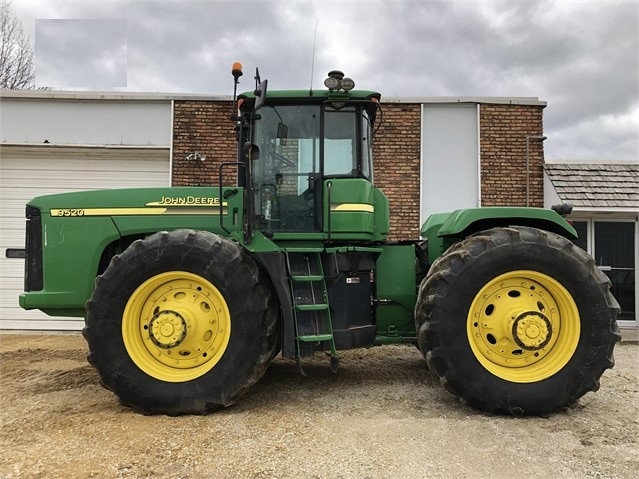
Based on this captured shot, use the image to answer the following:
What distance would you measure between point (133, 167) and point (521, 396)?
723 centimetres

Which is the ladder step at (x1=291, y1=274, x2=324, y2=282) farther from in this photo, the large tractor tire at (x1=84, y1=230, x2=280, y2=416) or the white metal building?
the white metal building

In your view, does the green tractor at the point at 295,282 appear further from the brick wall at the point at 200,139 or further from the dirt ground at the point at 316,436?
the brick wall at the point at 200,139

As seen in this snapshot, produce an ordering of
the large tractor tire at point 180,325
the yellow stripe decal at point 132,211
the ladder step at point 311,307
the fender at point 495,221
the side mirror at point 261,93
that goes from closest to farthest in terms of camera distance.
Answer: the large tractor tire at point 180,325, the side mirror at point 261,93, the ladder step at point 311,307, the fender at point 495,221, the yellow stripe decal at point 132,211

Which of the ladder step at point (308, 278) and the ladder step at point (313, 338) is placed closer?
the ladder step at point (313, 338)

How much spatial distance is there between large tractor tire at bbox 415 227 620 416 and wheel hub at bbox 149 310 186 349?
1.92 meters

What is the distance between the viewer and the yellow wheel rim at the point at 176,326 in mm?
3775

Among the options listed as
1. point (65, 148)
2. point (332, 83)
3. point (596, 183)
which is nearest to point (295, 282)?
point (332, 83)

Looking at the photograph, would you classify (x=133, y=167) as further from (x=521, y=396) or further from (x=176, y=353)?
(x=521, y=396)

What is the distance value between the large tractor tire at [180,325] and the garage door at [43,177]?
197 inches

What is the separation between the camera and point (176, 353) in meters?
3.83

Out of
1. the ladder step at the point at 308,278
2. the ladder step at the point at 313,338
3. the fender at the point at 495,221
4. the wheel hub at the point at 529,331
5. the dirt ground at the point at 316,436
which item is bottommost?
the dirt ground at the point at 316,436

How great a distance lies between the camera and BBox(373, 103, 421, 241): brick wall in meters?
8.41

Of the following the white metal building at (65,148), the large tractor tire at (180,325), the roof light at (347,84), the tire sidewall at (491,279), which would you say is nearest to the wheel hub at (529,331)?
the tire sidewall at (491,279)

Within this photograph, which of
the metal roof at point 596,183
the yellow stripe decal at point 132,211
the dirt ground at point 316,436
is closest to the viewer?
the dirt ground at point 316,436
